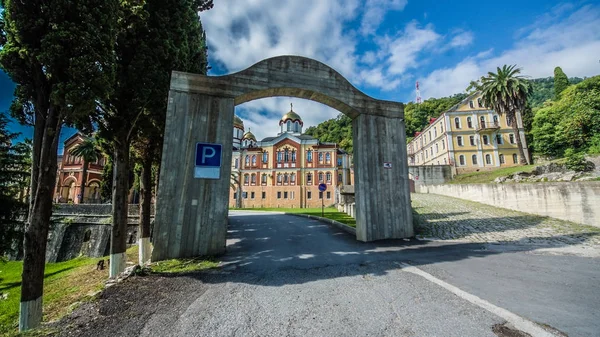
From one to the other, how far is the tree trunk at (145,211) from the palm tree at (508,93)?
35.4 m

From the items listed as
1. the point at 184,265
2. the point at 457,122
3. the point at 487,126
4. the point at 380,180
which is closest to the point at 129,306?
the point at 184,265

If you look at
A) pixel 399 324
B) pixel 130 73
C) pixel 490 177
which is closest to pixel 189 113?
pixel 130 73

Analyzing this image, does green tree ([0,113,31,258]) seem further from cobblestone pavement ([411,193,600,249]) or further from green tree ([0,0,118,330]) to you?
cobblestone pavement ([411,193,600,249])

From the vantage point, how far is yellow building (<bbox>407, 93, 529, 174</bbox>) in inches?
1454

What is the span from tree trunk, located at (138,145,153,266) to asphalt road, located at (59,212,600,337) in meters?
5.46

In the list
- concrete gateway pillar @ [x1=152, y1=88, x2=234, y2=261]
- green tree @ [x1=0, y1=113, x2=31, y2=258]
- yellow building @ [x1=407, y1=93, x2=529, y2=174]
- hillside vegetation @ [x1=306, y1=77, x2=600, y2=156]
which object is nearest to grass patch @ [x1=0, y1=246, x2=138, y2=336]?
concrete gateway pillar @ [x1=152, y1=88, x2=234, y2=261]

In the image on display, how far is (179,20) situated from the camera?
894cm

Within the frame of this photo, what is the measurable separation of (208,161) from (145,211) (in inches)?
206

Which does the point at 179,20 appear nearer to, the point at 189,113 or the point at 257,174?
the point at 189,113

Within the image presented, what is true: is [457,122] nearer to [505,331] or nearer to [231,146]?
[231,146]

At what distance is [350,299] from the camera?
389 centimetres

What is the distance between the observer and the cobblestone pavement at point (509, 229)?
8.88m

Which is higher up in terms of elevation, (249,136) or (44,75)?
(249,136)

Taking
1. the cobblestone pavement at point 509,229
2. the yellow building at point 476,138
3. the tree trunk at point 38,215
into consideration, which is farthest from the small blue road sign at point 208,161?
the yellow building at point 476,138
